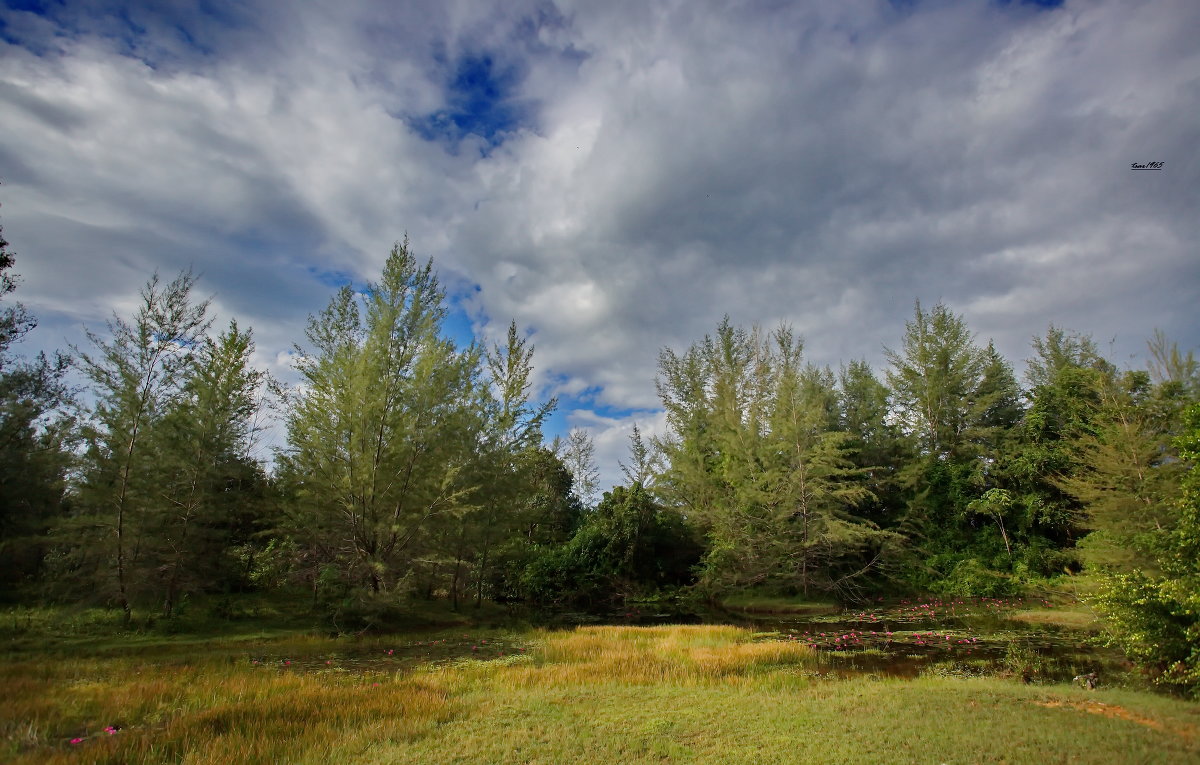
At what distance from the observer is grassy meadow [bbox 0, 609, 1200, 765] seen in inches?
235

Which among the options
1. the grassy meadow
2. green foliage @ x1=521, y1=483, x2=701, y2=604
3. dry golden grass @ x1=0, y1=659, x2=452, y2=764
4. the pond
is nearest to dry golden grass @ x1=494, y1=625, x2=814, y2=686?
the grassy meadow

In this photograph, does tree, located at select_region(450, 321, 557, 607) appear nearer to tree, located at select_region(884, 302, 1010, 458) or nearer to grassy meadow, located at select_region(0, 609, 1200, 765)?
grassy meadow, located at select_region(0, 609, 1200, 765)

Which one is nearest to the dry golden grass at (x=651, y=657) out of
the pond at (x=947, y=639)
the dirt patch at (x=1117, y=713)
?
the pond at (x=947, y=639)

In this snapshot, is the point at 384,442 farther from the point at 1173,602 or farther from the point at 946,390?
the point at 946,390

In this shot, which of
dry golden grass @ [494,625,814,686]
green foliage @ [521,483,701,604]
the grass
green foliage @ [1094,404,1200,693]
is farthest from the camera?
green foliage @ [521,483,701,604]

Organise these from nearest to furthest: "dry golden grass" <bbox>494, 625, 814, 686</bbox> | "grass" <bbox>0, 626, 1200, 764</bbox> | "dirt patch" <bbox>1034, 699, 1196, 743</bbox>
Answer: "grass" <bbox>0, 626, 1200, 764</bbox>
"dirt patch" <bbox>1034, 699, 1196, 743</bbox>
"dry golden grass" <bbox>494, 625, 814, 686</bbox>

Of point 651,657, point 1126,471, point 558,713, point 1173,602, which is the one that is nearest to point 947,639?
point 1173,602

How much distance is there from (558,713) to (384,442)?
44.5 ft

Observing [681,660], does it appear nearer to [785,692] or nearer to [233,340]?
[785,692]

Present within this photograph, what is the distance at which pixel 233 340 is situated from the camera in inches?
786

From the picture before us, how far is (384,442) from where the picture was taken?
61.8 feet

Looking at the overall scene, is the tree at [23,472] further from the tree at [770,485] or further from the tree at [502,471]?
the tree at [770,485]

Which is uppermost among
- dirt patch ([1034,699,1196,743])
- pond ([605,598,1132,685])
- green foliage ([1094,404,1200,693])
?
green foliage ([1094,404,1200,693])

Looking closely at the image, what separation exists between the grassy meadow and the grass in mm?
34
